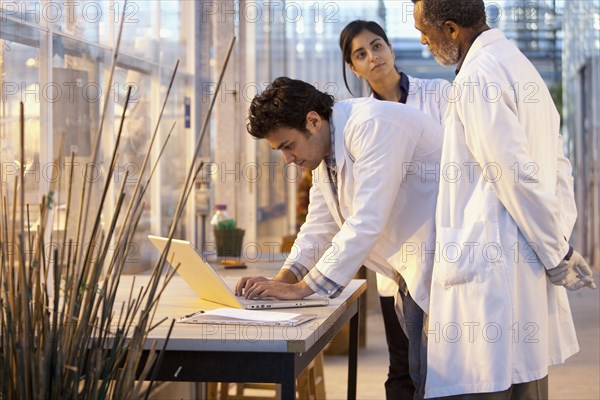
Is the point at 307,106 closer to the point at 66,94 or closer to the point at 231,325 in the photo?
the point at 231,325

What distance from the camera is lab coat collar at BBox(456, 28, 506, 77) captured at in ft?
7.21

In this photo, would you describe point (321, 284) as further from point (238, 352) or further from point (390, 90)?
point (390, 90)

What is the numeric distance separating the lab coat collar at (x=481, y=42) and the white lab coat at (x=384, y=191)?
1.15 ft

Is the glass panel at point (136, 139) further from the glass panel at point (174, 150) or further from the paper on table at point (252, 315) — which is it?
the paper on table at point (252, 315)

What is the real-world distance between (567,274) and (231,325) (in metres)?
0.74

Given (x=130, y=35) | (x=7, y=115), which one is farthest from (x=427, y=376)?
(x=130, y=35)

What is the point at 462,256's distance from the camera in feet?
6.95

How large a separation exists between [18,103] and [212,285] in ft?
2.98

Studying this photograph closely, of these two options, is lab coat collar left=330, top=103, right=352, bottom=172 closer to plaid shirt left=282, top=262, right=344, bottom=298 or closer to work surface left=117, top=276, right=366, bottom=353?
plaid shirt left=282, top=262, right=344, bottom=298

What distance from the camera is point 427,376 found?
2.22 meters

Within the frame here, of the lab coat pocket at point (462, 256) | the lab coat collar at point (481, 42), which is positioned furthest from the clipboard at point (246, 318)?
the lab coat collar at point (481, 42)

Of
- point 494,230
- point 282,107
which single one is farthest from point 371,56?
point 494,230

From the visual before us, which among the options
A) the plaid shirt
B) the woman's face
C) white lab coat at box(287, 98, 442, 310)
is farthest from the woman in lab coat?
the plaid shirt

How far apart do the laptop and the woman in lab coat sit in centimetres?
62
